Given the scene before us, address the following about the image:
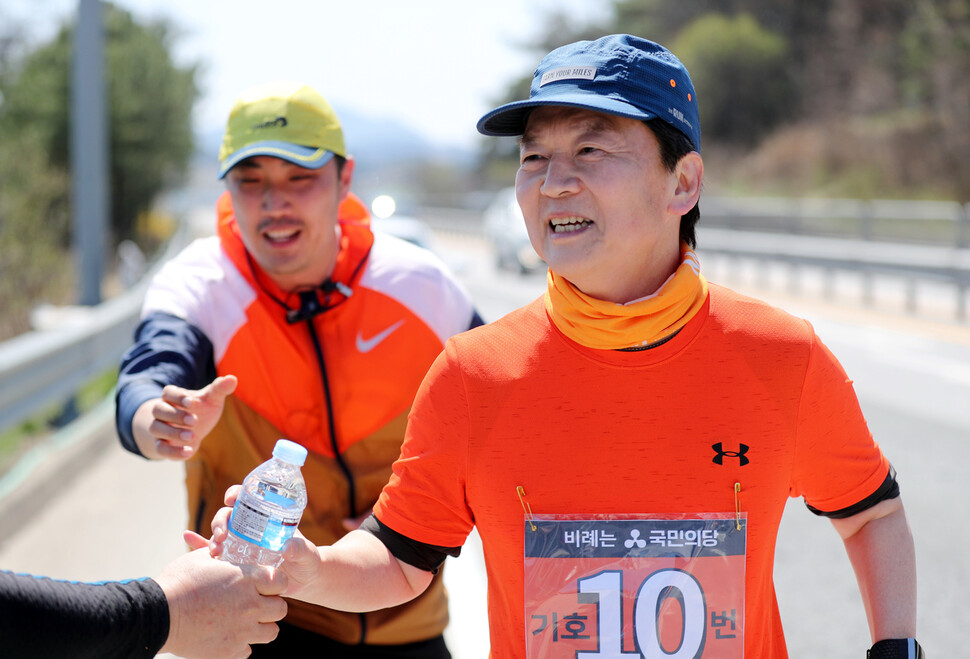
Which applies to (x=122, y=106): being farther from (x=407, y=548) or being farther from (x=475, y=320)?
→ (x=407, y=548)

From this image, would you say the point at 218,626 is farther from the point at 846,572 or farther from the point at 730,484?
the point at 846,572

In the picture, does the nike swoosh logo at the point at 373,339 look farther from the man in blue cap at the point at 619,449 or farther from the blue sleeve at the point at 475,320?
the man in blue cap at the point at 619,449

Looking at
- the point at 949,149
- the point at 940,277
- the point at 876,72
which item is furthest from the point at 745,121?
the point at 940,277

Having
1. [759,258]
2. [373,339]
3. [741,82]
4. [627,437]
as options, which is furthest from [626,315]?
[741,82]

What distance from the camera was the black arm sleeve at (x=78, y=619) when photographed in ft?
6.20

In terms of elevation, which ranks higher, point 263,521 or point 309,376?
point 309,376

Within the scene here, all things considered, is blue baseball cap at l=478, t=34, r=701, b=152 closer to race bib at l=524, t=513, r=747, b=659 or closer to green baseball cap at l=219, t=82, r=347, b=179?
race bib at l=524, t=513, r=747, b=659

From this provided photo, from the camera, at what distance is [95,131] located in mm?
11508

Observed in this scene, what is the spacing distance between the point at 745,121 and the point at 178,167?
33880 millimetres

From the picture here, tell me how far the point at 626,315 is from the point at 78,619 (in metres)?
1.17

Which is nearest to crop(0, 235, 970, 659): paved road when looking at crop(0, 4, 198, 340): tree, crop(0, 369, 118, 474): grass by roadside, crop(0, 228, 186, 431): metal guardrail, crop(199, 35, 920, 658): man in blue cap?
crop(0, 369, 118, 474): grass by roadside

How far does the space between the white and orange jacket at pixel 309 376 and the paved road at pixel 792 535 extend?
6.33ft

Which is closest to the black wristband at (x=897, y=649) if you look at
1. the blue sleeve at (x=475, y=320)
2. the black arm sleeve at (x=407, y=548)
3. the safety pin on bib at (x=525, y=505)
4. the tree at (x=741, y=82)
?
the safety pin on bib at (x=525, y=505)

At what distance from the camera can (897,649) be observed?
2.30m
